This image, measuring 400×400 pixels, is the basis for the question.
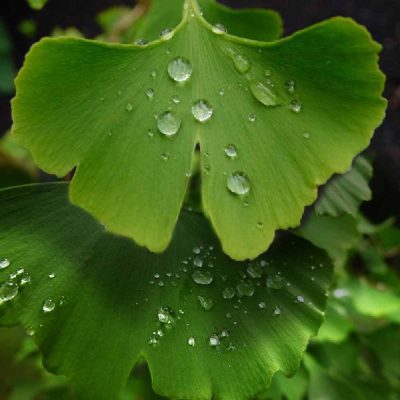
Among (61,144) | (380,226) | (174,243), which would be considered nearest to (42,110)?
(61,144)

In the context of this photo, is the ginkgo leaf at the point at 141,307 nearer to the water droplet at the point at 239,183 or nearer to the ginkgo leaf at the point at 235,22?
the water droplet at the point at 239,183

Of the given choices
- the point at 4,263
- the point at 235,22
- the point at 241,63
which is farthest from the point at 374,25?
the point at 4,263

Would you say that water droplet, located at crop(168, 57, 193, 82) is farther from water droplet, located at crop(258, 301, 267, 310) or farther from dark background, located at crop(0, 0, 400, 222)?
dark background, located at crop(0, 0, 400, 222)

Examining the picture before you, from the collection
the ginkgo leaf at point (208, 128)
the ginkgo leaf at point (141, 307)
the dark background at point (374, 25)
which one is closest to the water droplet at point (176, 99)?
the ginkgo leaf at point (208, 128)

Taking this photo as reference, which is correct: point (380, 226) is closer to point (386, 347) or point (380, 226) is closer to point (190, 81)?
point (386, 347)

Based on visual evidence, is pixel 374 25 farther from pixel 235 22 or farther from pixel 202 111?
pixel 202 111

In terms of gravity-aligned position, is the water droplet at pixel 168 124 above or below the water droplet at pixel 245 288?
above
